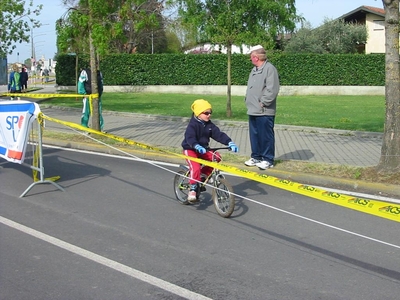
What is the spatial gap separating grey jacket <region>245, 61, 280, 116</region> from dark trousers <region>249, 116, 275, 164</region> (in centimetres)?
14

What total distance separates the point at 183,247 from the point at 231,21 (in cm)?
1409

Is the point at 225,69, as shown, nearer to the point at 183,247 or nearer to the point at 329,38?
the point at 329,38

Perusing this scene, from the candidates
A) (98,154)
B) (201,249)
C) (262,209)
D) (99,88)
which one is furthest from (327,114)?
(201,249)

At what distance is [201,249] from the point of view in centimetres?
614

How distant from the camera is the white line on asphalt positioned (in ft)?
16.4

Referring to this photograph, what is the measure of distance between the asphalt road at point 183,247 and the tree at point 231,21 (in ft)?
36.0

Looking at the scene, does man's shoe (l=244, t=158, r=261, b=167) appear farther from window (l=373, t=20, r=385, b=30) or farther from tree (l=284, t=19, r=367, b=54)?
window (l=373, t=20, r=385, b=30)

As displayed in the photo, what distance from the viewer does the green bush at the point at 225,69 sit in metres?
36.3

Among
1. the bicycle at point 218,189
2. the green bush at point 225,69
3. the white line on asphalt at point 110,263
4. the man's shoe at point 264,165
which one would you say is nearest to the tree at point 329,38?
the green bush at point 225,69

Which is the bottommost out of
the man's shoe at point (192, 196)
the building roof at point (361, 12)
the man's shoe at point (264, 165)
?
the man's shoe at point (192, 196)

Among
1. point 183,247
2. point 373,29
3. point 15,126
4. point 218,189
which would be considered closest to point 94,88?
point 15,126

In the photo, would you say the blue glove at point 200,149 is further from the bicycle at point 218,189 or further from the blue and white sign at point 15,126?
the blue and white sign at point 15,126

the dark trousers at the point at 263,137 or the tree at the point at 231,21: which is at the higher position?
the tree at the point at 231,21

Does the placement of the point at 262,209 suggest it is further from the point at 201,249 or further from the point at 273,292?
the point at 273,292
